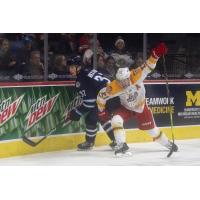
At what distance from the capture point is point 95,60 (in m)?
8.62

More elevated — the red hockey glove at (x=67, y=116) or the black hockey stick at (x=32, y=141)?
the red hockey glove at (x=67, y=116)

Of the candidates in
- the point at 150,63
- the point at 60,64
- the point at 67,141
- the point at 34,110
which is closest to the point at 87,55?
the point at 60,64

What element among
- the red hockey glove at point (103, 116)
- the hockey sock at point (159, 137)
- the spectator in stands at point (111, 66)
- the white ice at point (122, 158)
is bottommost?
the white ice at point (122, 158)

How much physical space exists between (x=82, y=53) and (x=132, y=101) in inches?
23.3

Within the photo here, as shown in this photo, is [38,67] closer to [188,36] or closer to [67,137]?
[67,137]

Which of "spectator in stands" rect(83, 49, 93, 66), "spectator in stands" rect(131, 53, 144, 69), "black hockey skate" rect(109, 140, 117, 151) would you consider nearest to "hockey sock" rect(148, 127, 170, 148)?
"black hockey skate" rect(109, 140, 117, 151)

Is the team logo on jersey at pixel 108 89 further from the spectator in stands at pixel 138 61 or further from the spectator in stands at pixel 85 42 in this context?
the spectator in stands at pixel 85 42

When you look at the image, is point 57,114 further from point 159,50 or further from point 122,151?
point 159,50

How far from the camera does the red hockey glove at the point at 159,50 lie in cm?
859

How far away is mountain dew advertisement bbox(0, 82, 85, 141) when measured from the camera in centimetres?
853

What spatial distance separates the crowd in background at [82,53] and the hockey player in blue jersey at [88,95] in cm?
5

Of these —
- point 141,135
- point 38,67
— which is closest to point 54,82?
point 38,67

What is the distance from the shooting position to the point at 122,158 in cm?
859

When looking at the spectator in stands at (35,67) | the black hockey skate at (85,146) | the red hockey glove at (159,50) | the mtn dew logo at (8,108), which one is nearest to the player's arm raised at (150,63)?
the red hockey glove at (159,50)
